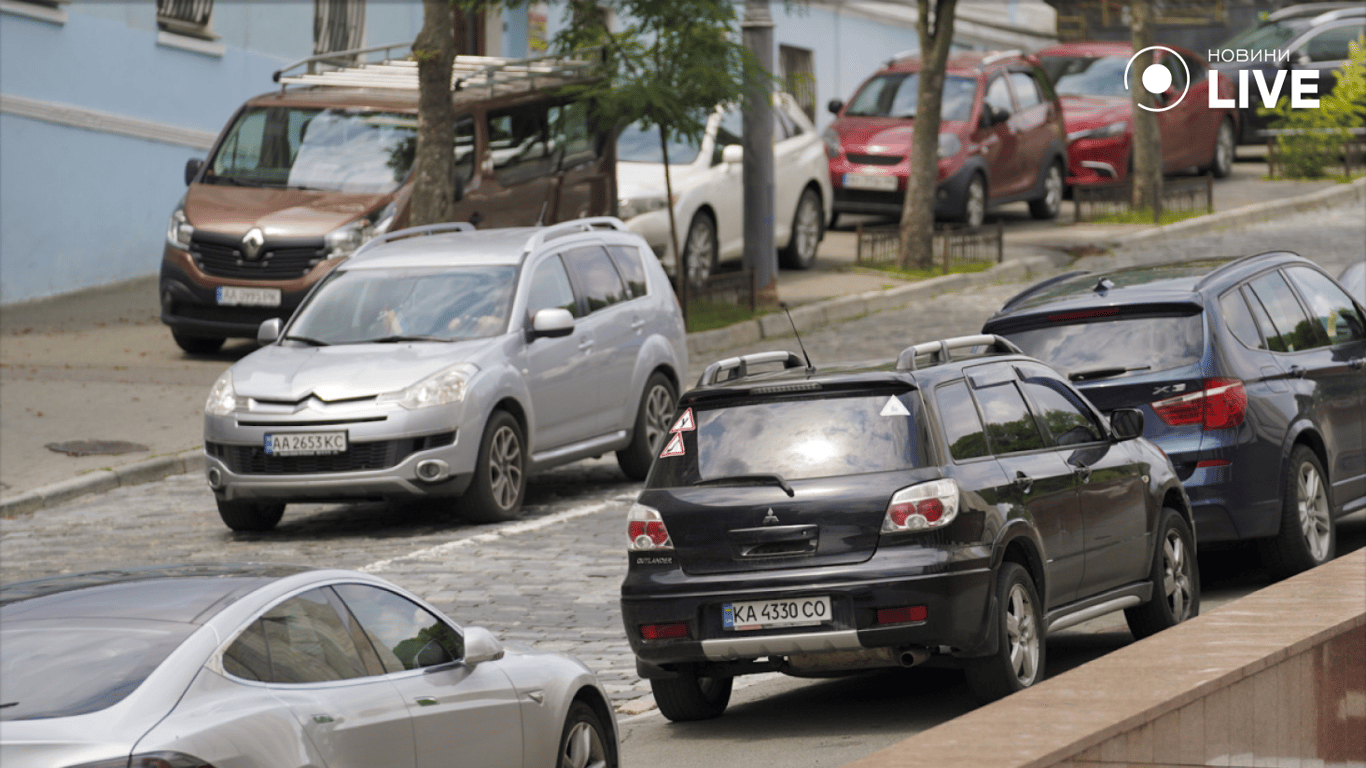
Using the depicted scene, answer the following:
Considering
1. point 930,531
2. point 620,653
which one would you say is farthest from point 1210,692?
point 620,653

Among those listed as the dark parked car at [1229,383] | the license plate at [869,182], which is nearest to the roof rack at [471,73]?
the license plate at [869,182]

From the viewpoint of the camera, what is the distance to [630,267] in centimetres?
1475

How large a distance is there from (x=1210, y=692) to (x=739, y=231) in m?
16.3

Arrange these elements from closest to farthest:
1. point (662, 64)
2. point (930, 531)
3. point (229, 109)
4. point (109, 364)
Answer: point (930, 531)
point (109, 364)
point (662, 64)
point (229, 109)

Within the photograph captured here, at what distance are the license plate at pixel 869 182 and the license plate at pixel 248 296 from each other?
976 cm

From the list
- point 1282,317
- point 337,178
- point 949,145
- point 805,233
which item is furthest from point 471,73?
point 1282,317

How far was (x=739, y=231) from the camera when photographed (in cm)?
2192

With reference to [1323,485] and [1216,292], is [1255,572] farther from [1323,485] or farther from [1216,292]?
[1216,292]

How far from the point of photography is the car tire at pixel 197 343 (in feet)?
61.4

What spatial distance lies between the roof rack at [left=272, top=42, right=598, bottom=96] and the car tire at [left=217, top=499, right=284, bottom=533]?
7.34 meters

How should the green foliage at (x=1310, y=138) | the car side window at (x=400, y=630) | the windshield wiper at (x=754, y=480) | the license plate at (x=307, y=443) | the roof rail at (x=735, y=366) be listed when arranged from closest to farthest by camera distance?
the car side window at (x=400, y=630) < the windshield wiper at (x=754, y=480) < the roof rail at (x=735, y=366) < the license plate at (x=307, y=443) < the green foliage at (x=1310, y=138)

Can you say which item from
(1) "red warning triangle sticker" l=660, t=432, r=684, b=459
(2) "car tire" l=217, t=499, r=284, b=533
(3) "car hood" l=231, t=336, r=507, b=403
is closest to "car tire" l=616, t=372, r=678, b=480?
(3) "car hood" l=231, t=336, r=507, b=403

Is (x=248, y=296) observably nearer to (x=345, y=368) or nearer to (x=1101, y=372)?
(x=345, y=368)

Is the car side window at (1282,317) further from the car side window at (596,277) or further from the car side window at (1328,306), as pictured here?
the car side window at (596,277)
